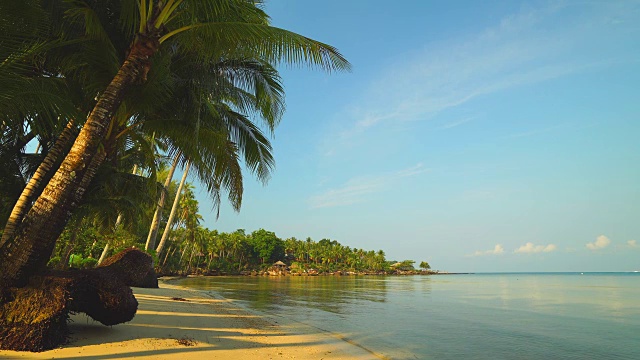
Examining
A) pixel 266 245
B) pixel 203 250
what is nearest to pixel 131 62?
pixel 203 250

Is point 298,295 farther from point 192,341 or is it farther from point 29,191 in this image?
point 29,191

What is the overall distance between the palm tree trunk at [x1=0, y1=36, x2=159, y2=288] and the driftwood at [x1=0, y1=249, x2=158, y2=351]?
0.23 meters

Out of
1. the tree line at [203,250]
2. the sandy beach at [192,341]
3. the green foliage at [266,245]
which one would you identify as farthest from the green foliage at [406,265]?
the sandy beach at [192,341]

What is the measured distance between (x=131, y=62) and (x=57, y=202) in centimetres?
241

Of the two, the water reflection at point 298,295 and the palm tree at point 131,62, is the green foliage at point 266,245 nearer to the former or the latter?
the water reflection at point 298,295

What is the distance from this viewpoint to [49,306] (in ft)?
16.8

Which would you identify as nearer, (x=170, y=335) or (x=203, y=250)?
(x=170, y=335)

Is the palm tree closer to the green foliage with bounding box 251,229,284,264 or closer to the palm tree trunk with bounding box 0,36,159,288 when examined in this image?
the palm tree trunk with bounding box 0,36,159,288

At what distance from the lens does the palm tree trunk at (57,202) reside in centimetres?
510

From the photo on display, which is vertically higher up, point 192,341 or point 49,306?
point 49,306

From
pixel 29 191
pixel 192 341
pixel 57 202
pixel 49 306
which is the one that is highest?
pixel 29 191

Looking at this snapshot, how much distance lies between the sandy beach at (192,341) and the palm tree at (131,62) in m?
1.36

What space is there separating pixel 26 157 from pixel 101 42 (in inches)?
256

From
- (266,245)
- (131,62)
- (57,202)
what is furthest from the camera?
(266,245)
